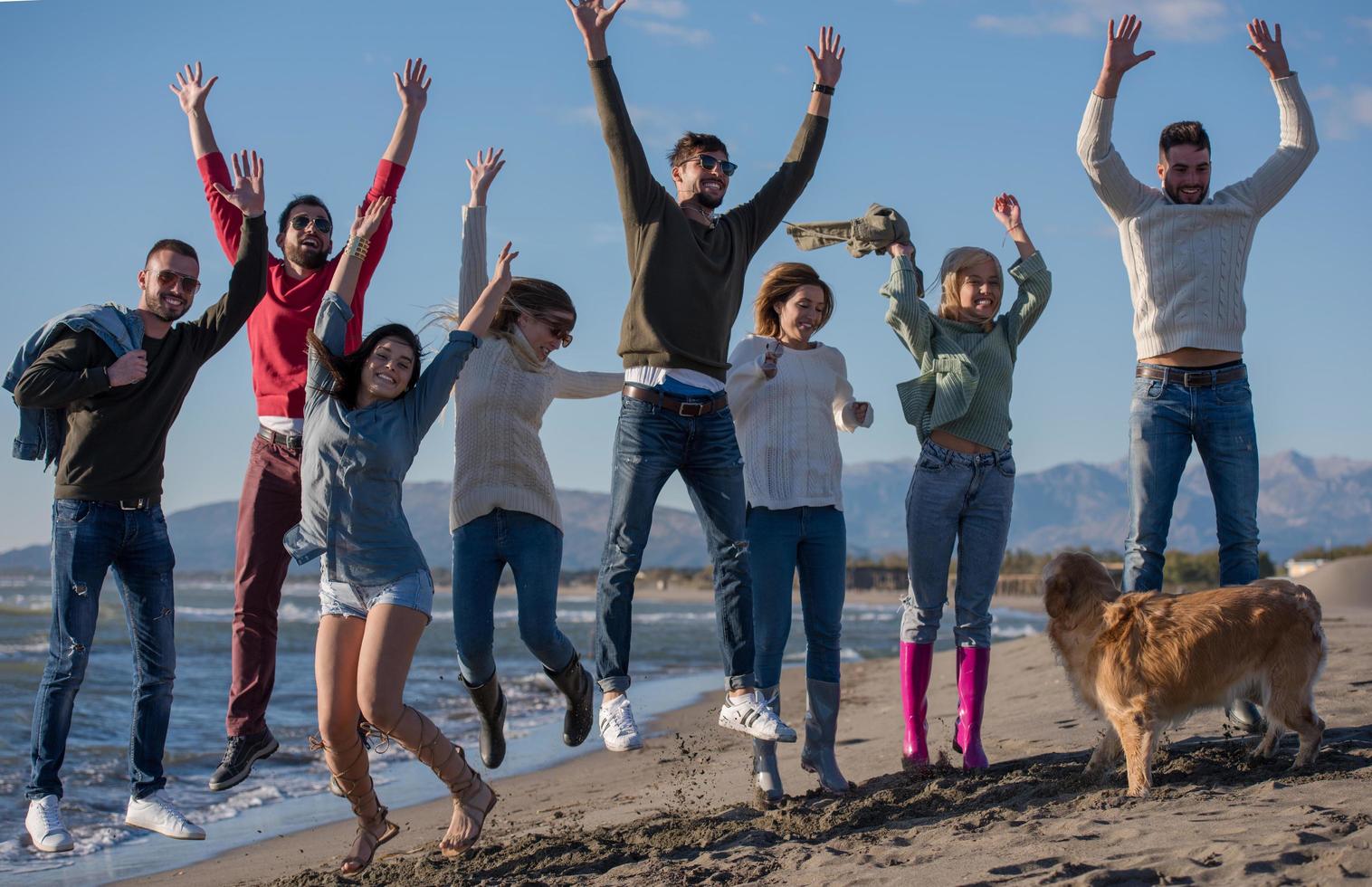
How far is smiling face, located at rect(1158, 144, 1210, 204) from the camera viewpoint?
6109 millimetres

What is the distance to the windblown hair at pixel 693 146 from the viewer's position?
19.3 feet

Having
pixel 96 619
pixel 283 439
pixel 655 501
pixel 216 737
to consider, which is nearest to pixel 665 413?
pixel 655 501

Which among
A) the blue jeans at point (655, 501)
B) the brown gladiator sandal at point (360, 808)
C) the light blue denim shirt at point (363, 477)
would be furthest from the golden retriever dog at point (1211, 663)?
the brown gladiator sandal at point (360, 808)

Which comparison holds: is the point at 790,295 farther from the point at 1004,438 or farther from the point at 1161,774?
the point at 1161,774

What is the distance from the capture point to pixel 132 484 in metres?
5.60

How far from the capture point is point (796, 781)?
22.9ft

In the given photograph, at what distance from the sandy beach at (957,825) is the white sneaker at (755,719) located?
0.38 m

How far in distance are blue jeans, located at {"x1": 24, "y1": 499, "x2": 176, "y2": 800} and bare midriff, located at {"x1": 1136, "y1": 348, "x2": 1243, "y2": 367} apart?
473 cm

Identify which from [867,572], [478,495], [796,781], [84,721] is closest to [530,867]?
[478,495]

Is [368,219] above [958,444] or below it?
above

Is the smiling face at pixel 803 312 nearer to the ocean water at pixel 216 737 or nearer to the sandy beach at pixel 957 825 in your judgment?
the sandy beach at pixel 957 825

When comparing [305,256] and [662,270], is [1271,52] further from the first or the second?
[305,256]

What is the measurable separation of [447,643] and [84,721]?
16.3 metres

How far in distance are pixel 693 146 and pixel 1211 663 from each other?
323cm
